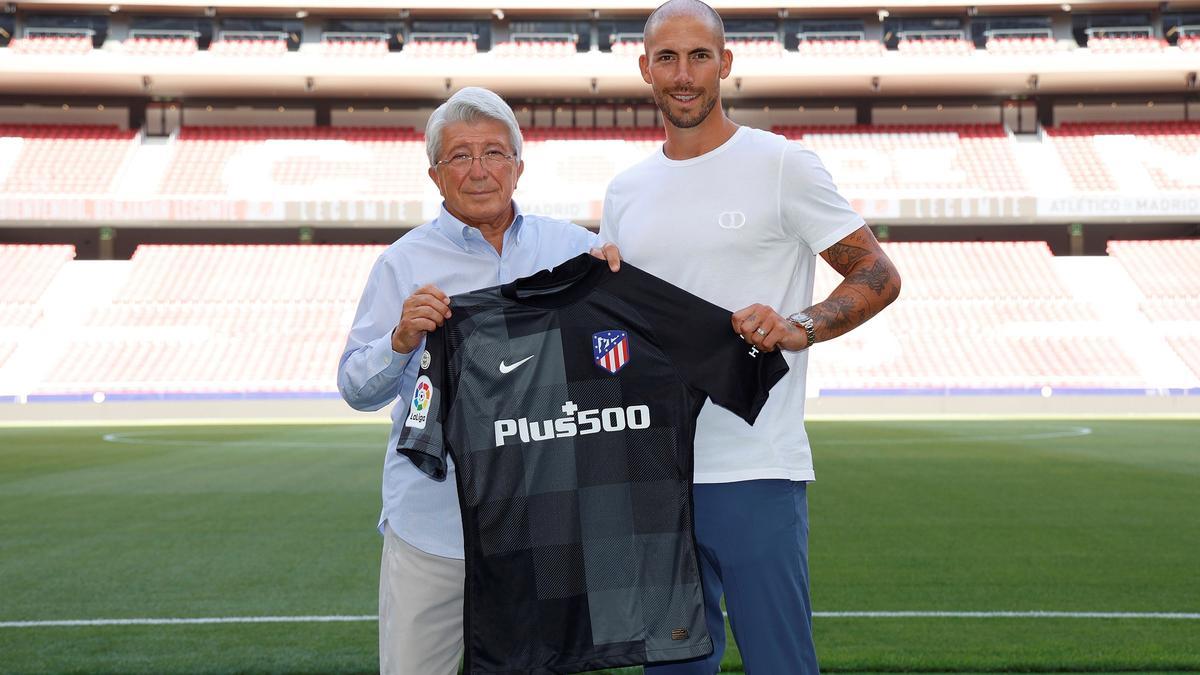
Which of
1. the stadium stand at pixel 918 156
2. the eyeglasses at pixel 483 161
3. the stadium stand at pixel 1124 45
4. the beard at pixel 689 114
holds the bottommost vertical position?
the stadium stand at pixel 918 156

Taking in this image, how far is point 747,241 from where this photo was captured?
8.23 ft

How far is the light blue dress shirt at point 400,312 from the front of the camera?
2.47m

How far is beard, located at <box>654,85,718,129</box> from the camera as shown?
2557mm

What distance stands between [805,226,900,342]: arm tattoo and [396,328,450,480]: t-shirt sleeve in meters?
0.81

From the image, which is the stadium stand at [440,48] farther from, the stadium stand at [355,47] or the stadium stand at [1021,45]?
the stadium stand at [1021,45]

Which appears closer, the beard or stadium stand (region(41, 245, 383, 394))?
the beard

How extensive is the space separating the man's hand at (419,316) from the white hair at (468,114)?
34 cm

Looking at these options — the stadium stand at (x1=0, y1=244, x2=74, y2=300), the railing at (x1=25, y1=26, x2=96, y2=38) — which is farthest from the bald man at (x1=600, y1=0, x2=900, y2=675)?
the railing at (x1=25, y1=26, x2=96, y2=38)

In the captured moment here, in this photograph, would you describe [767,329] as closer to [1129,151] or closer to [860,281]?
[860,281]

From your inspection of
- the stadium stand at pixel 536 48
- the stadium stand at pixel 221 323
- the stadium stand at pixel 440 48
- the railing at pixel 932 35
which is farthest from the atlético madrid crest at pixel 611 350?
the railing at pixel 932 35

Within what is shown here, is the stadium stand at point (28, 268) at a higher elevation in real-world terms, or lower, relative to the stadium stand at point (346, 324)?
higher

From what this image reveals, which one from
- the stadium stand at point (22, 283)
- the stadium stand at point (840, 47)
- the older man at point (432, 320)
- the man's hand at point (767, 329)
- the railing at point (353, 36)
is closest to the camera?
the man's hand at point (767, 329)

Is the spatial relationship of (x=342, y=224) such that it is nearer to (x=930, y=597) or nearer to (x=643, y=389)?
(x=930, y=597)

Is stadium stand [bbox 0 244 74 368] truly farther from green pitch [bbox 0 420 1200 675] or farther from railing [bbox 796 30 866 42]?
railing [bbox 796 30 866 42]
